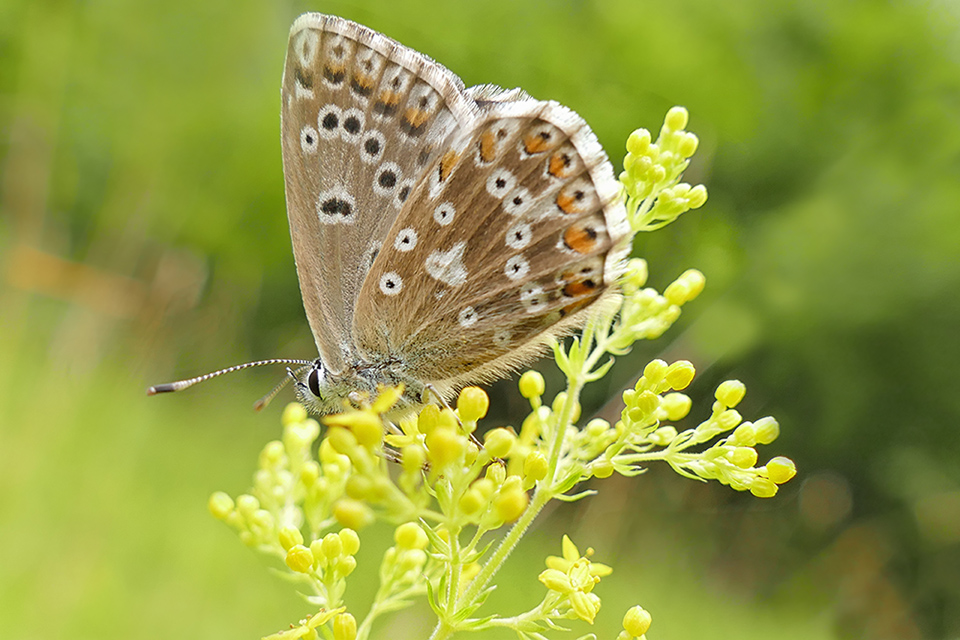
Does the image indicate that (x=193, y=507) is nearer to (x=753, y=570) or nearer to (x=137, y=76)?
(x=753, y=570)

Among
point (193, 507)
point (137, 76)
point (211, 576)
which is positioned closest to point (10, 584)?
point (211, 576)

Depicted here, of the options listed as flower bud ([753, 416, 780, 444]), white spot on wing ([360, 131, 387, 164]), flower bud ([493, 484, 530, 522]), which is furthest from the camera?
white spot on wing ([360, 131, 387, 164])

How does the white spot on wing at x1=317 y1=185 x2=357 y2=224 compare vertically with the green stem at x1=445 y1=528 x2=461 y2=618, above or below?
above

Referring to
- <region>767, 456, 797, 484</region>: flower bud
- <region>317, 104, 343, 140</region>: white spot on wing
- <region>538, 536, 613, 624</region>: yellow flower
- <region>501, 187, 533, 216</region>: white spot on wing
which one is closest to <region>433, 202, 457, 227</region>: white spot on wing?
<region>501, 187, 533, 216</region>: white spot on wing

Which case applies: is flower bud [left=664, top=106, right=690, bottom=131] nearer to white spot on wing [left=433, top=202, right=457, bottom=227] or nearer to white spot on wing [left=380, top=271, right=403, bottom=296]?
white spot on wing [left=433, top=202, right=457, bottom=227]

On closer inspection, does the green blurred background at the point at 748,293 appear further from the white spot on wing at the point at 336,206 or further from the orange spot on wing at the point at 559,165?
the orange spot on wing at the point at 559,165

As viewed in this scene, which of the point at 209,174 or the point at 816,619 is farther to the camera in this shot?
the point at 209,174

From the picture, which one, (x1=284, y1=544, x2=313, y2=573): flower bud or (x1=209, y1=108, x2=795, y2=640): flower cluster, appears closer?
(x1=209, y1=108, x2=795, y2=640): flower cluster
